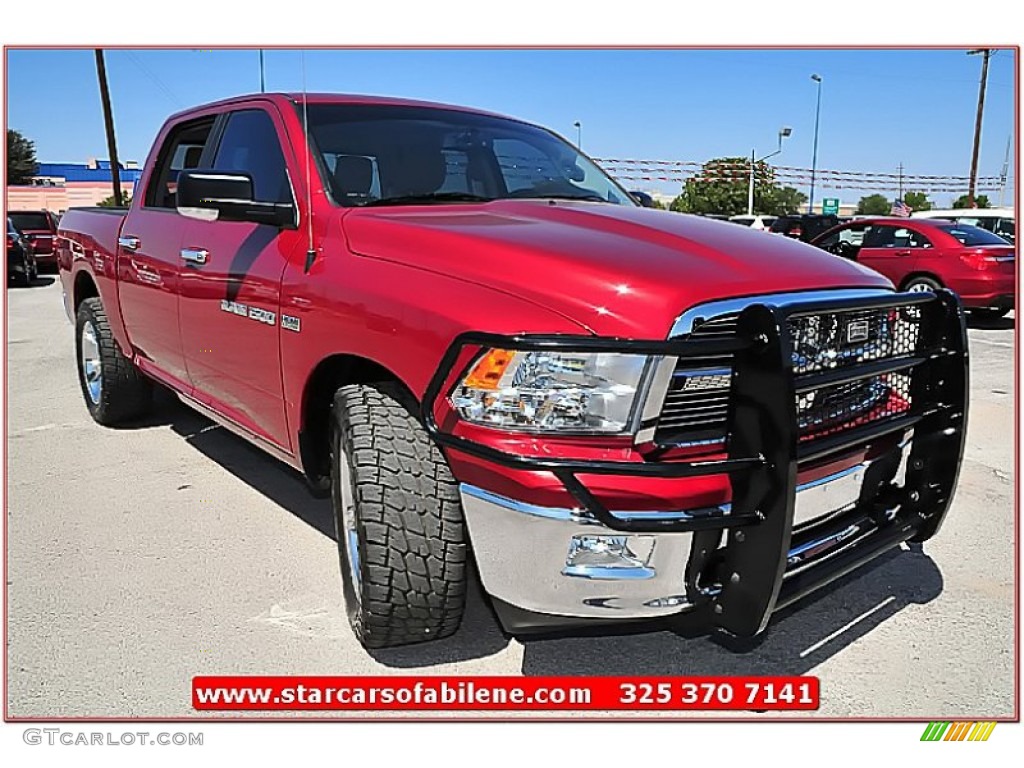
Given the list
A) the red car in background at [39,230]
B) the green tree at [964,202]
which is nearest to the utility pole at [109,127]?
the red car in background at [39,230]

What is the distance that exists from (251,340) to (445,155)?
1.06 meters

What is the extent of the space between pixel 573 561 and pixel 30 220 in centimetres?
1882

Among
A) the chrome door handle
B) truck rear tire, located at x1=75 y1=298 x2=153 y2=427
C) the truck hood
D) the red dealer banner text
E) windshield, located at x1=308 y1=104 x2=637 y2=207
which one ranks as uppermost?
windshield, located at x1=308 y1=104 x2=637 y2=207

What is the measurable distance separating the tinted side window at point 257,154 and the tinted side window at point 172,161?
562 mm

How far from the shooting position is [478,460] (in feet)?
7.58

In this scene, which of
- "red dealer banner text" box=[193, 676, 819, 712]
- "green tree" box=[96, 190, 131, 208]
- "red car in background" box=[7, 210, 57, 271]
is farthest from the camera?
"red car in background" box=[7, 210, 57, 271]

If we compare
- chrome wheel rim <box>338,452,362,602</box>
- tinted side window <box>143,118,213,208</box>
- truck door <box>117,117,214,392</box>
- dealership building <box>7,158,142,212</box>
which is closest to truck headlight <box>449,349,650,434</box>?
chrome wheel rim <box>338,452,362,602</box>

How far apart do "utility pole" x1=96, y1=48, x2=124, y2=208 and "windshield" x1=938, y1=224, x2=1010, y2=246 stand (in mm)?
9041

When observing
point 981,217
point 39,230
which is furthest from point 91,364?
point 981,217

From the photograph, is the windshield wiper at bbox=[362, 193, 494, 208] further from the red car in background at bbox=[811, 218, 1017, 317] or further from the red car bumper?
the red car bumper

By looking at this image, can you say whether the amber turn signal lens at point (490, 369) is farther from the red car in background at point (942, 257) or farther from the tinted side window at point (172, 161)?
the red car in background at point (942, 257)

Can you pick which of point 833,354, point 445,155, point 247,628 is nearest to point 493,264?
point 833,354

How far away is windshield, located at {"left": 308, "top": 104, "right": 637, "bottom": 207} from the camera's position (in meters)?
3.36

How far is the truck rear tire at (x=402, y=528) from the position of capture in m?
2.55
